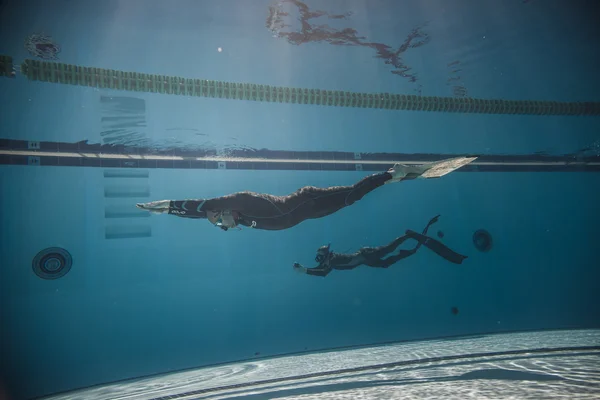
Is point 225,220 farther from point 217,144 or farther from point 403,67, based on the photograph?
point 403,67

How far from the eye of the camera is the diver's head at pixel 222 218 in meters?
4.02

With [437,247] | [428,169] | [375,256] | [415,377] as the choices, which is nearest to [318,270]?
[375,256]

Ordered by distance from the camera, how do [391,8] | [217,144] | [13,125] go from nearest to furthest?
[13,125], [391,8], [217,144]

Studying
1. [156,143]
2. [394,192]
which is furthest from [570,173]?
[156,143]

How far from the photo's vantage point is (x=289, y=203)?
4359 mm

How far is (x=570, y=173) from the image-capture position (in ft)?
25.9

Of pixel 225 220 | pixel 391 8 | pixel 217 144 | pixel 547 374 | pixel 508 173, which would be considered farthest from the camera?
pixel 508 173

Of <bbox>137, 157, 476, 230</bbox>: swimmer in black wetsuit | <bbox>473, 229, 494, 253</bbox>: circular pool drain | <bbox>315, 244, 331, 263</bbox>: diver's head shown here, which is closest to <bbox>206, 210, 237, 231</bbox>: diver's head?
<bbox>137, 157, 476, 230</bbox>: swimmer in black wetsuit

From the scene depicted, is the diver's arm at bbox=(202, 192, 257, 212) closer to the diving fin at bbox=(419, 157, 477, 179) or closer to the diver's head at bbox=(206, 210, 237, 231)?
the diver's head at bbox=(206, 210, 237, 231)

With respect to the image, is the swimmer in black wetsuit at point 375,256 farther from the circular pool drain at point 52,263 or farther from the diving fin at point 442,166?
the circular pool drain at point 52,263

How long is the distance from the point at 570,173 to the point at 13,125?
11560 millimetres

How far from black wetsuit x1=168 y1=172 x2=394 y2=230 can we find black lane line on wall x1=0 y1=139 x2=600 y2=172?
200cm

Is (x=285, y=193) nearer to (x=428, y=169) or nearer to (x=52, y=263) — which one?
(x=428, y=169)

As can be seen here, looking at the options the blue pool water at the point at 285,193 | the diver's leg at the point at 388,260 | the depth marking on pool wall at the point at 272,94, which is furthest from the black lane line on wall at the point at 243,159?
the diver's leg at the point at 388,260
